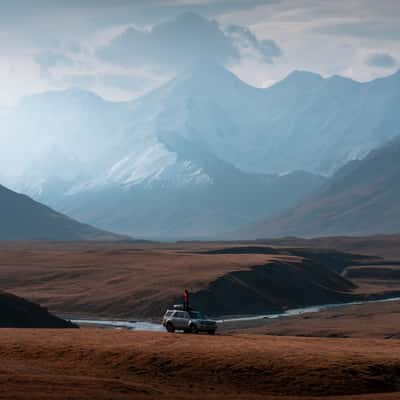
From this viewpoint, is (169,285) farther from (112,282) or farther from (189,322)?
(189,322)

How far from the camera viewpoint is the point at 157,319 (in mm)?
142000

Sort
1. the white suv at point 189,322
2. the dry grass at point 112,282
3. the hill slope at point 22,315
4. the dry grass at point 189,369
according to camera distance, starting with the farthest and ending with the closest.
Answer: the dry grass at point 112,282, the hill slope at point 22,315, the white suv at point 189,322, the dry grass at point 189,369

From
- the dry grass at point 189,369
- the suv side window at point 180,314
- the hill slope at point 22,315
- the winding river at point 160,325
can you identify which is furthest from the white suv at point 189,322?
the winding river at point 160,325

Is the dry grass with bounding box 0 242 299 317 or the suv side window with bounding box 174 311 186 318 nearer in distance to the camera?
the suv side window with bounding box 174 311 186 318

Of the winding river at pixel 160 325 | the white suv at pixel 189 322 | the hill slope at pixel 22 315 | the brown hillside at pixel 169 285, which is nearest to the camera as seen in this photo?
the white suv at pixel 189 322

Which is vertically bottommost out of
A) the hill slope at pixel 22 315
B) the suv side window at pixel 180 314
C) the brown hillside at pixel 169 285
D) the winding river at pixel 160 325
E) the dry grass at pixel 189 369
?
the dry grass at pixel 189 369

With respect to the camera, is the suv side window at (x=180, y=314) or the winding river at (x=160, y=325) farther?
the winding river at (x=160, y=325)

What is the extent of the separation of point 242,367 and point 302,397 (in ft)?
14.8

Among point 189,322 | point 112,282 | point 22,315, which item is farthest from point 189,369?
point 112,282

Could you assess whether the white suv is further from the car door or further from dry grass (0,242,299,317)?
dry grass (0,242,299,317)

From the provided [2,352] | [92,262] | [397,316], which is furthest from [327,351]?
[92,262]

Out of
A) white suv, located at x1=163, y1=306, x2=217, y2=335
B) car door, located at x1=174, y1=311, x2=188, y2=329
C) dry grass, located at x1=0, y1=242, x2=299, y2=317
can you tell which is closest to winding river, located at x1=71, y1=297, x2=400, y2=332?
dry grass, located at x1=0, y1=242, x2=299, y2=317

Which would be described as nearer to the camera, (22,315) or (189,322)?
(189,322)

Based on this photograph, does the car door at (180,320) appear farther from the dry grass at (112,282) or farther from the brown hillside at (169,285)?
the dry grass at (112,282)
